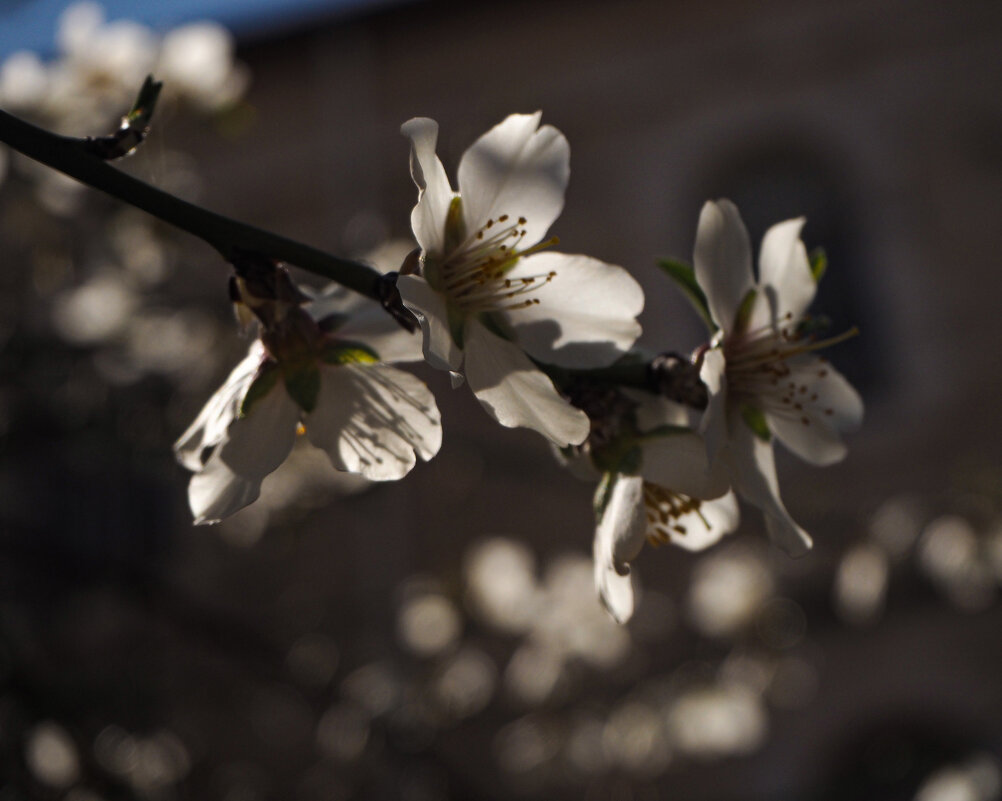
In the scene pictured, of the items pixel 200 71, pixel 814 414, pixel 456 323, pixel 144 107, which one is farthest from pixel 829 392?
pixel 200 71

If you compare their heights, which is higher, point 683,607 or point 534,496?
point 534,496

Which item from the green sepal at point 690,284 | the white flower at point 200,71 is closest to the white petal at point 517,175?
the green sepal at point 690,284

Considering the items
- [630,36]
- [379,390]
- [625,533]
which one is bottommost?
[630,36]

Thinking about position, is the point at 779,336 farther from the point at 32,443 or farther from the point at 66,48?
the point at 32,443

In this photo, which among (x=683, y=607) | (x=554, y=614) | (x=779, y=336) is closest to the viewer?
(x=779, y=336)

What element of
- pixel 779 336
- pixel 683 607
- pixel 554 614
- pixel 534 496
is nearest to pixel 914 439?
pixel 683 607

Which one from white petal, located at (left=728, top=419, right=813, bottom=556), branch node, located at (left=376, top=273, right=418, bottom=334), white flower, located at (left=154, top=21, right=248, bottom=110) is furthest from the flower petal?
white flower, located at (left=154, top=21, right=248, bottom=110)

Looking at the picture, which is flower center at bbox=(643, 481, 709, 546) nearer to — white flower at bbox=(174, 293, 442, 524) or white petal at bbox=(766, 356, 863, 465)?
white petal at bbox=(766, 356, 863, 465)

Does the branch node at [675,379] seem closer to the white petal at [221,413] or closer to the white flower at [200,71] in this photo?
the white petal at [221,413]

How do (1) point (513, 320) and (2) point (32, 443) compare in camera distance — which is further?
(2) point (32, 443)
